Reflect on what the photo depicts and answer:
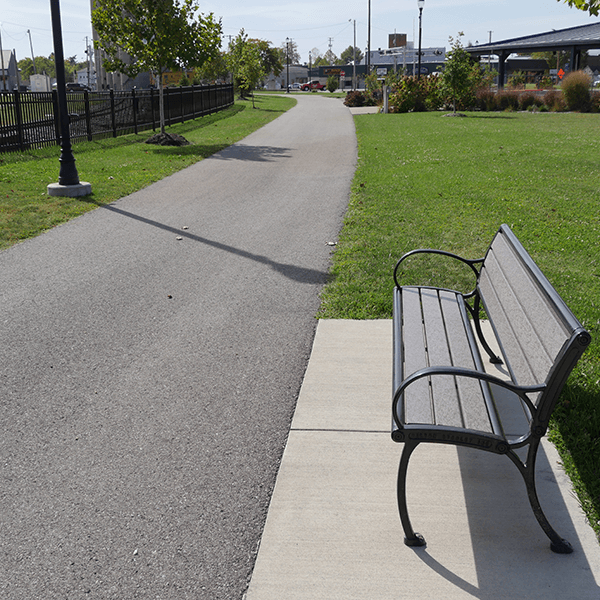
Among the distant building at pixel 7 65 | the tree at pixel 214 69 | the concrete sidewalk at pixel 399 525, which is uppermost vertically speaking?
the distant building at pixel 7 65

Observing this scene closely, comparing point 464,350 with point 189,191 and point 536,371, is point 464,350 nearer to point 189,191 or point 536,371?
point 536,371

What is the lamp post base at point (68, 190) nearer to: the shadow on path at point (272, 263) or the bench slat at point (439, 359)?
the shadow on path at point (272, 263)

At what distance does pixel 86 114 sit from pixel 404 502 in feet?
63.6

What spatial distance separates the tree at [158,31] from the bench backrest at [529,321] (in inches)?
648

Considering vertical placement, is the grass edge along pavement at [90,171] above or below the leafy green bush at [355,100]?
below

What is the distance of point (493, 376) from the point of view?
8.82 ft

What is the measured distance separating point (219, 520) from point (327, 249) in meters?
5.35

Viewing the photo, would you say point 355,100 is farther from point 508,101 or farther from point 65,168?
point 65,168

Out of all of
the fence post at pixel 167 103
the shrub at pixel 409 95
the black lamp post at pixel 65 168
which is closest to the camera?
the black lamp post at pixel 65 168

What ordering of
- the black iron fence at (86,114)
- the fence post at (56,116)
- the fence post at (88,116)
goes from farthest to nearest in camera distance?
the fence post at (88,116), the fence post at (56,116), the black iron fence at (86,114)

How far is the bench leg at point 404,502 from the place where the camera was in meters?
2.81

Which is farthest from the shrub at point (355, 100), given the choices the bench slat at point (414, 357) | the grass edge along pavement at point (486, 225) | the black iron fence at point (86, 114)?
the bench slat at point (414, 357)

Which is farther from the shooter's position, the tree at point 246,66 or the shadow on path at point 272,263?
the tree at point 246,66

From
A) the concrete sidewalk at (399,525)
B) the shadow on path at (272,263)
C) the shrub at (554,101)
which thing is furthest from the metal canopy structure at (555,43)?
the concrete sidewalk at (399,525)
